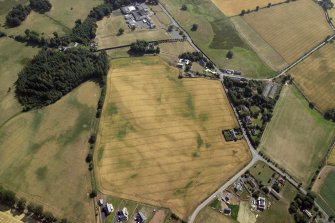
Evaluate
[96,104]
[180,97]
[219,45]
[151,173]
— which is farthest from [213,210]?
[219,45]

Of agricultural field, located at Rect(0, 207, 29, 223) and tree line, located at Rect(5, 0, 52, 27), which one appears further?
tree line, located at Rect(5, 0, 52, 27)

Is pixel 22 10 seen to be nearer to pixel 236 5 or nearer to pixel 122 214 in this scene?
pixel 236 5

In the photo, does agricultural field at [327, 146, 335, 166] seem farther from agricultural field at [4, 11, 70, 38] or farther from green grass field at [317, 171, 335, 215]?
agricultural field at [4, 11, 70, 38]

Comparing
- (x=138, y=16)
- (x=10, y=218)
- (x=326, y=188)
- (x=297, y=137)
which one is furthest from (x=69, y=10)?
(x=326, y=188)

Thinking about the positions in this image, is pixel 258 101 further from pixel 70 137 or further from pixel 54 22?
pixel 54 22

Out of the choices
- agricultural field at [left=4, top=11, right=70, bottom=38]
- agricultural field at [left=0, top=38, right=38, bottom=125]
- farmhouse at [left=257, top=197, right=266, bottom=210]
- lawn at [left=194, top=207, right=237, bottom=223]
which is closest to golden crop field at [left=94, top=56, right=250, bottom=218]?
lawn at [left=194, top=207, right=237, bottom=223]
